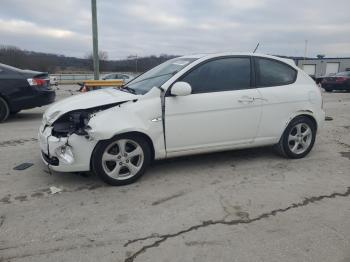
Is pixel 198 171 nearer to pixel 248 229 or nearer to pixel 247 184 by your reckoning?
pixel 247 184

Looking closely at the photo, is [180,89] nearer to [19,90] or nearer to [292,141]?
[292,141]

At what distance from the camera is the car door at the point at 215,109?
4.41 meters

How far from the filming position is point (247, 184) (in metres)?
4.29

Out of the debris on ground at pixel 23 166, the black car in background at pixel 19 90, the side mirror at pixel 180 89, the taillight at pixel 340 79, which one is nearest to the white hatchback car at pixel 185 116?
the side mirror at pixel 180 89

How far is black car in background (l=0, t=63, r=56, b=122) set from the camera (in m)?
8.26

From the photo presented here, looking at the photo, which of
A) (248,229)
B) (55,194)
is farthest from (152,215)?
(55,194)

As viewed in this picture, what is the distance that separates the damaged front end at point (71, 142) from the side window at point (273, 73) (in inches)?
84.5

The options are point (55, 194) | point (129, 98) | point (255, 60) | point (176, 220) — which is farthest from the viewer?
point (255, 60)

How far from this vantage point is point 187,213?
3.51 metres

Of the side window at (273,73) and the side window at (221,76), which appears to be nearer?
the side window at (221,76)

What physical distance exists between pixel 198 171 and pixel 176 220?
1441mm

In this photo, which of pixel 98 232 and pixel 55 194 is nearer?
pixel 98 232

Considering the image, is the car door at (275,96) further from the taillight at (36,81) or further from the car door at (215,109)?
the taillight at (36,81)

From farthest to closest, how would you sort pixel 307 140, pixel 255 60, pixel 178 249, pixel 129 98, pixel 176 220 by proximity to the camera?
1. pixel 307 140
2. pixel 255 60
3. pixel 129 98
4. pixel 176 220
5. pixel 178 249
